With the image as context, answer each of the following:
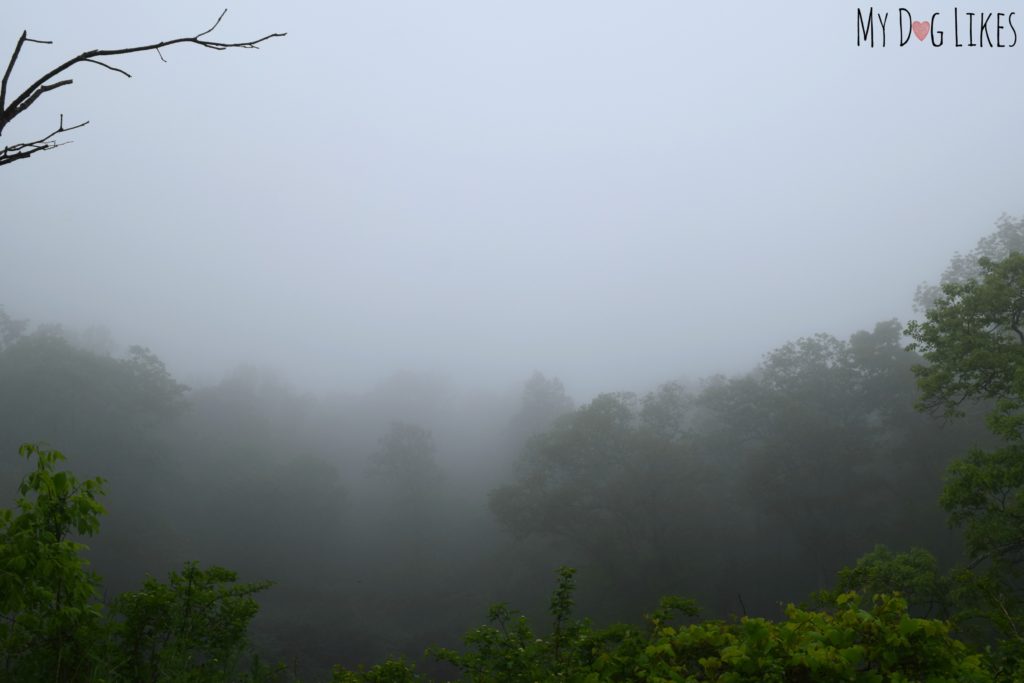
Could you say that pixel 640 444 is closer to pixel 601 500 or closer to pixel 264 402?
pixel 601 500

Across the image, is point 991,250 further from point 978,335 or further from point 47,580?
point 47,580

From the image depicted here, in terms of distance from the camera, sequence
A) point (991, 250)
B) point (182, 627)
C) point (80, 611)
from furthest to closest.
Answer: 1. point (991, 250)
2. point (182, 627)
3. point (80, 611)

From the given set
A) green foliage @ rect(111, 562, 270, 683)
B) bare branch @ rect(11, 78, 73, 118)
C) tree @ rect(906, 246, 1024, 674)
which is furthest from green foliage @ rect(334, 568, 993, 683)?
tree @ rect(906, 246, 1024, 674)

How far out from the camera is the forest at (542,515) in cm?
425

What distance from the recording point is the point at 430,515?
43.5 meters

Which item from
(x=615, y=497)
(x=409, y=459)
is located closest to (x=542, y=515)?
(x=615, y=497)

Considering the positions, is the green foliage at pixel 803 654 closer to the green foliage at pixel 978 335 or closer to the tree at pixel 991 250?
the green foliage at pixel 978 335

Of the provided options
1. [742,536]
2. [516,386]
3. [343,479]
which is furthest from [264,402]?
[742,536]

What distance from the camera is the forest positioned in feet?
13.9

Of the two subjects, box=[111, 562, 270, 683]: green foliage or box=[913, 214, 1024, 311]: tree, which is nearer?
box=[111, 562, 270, 683]: green foliage

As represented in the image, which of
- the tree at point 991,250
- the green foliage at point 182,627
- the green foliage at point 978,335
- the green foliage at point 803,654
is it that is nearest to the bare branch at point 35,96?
the green foliage at point 803,654

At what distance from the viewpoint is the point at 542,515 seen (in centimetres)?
2961

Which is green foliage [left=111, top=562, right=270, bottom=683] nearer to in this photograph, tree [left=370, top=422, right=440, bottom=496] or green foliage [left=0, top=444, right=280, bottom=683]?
green foliage [left=0, top=444, right=280, bottom=683]

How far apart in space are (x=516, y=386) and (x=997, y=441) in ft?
177
